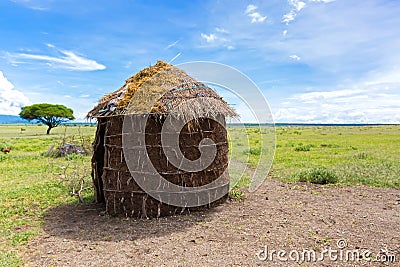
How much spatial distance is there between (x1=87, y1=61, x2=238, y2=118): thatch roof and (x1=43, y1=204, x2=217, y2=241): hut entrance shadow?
7.06 feet

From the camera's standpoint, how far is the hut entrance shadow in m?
5.86

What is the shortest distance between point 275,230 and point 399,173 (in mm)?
7401

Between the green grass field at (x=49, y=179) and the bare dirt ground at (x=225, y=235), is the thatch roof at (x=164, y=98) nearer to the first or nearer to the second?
the green grass field at (x=49, y=179)

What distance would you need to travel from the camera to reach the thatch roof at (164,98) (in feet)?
21.3

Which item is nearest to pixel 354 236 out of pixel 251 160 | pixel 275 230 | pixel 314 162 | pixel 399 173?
pixel 275 230

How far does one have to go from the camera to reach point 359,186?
964 centimetres

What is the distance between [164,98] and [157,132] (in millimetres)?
731

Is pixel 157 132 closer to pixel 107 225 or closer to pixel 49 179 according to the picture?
pixel 107 225

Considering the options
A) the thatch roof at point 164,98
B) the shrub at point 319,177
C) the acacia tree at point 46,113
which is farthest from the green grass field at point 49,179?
the acacia tree at point 46,113

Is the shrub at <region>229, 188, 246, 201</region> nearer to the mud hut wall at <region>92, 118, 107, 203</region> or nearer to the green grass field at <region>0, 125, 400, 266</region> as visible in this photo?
the green grass field at <region>0, 125, 400, 266</region>

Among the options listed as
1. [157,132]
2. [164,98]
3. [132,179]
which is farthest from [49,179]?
[164,98]

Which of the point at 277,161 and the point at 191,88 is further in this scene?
the point at 277,161

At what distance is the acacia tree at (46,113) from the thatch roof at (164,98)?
4565 cm

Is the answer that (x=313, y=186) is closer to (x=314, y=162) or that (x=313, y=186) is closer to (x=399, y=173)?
(x=399, y=173)
